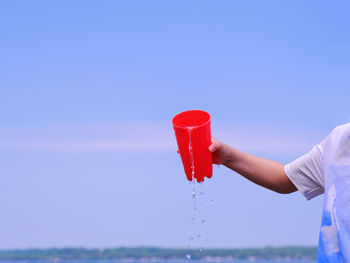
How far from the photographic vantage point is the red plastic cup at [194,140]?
2692 millimetres

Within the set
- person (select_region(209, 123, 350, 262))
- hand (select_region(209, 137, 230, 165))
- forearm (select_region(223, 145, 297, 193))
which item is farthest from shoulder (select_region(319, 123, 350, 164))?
hand (select_region(209, 137, 230, 165))

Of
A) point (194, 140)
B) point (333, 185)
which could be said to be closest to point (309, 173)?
point (333, 185)

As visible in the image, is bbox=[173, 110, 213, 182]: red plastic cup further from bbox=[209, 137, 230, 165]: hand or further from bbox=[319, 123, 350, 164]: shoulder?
bbox=[319, 123, 350, 164]: shoulder

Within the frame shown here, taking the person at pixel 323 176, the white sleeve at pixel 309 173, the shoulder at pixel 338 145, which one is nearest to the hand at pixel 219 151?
the person at pixel 323 176

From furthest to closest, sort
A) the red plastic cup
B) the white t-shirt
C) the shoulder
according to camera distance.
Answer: the red plastic cup → the shoulder → the white t-shirt

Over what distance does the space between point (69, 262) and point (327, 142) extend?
94932 millimetres

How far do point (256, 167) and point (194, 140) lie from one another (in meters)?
0.38

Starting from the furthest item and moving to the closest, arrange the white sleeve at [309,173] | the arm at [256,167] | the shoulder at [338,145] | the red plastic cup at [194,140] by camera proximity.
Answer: the arm at [256,167] < the red plastic cup at [194,140] < the white sleeve at [309,173] < the shoulder at [338,145]

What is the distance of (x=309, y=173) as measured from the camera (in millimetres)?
2650

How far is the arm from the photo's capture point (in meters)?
2.79

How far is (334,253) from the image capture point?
92.0 inches

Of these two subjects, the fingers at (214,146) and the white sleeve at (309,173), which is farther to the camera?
the fingers at (214,146)

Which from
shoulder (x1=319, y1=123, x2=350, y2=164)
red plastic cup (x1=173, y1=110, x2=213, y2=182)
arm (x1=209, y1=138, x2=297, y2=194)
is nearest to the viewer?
shoulder (x1=319, y1=123, x2=350, y2=164)

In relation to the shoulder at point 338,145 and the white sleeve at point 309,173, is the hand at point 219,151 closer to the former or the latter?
the white sleeve at point 309,173
